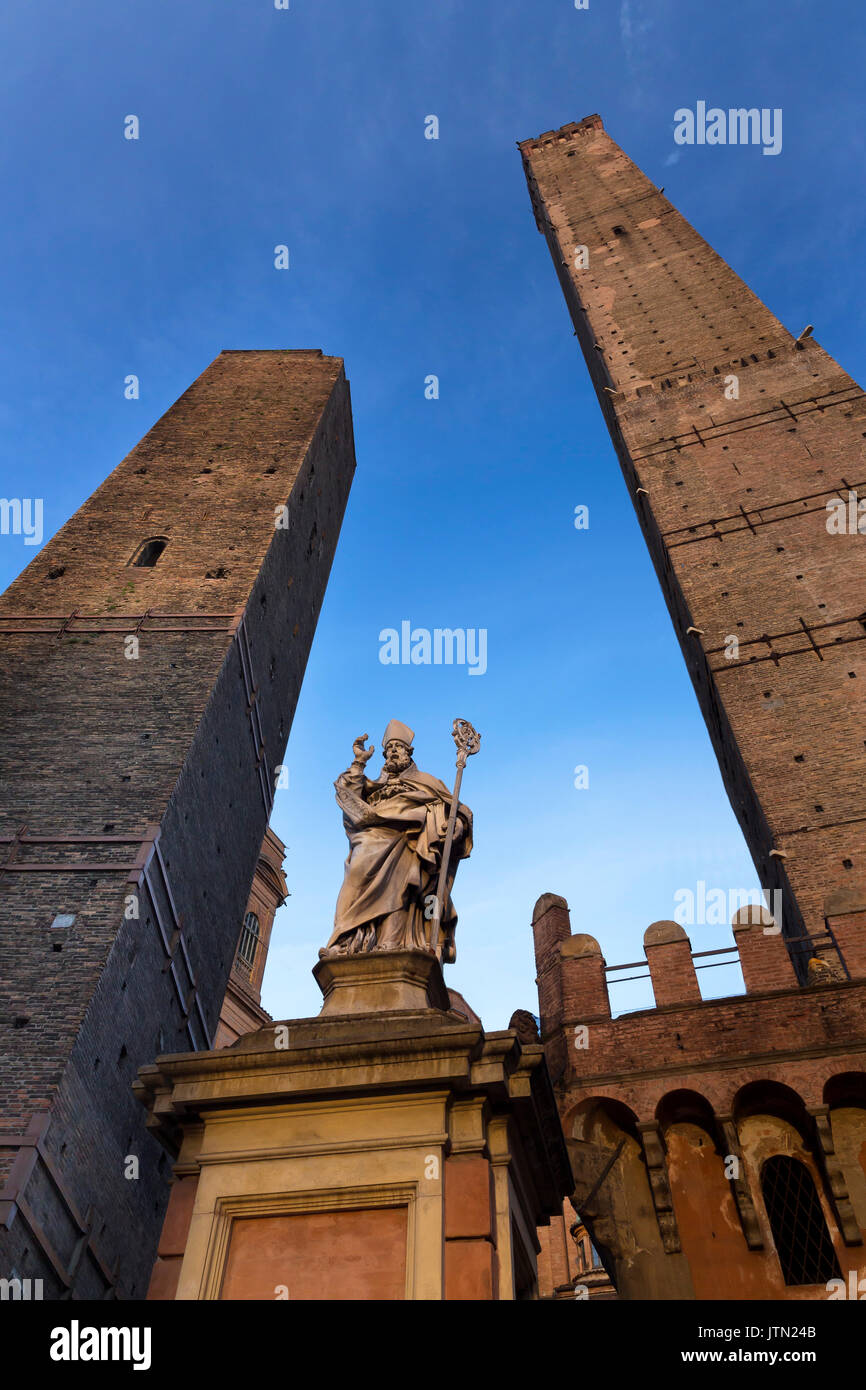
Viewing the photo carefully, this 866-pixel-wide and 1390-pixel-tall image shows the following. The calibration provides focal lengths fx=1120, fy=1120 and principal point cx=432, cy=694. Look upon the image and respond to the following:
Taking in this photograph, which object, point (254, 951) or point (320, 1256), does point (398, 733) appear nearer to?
point (320, 1256)

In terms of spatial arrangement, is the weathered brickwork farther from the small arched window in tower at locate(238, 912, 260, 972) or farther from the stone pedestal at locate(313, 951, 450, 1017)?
the small arched window in tower at locate(238, 912, 260, 972)

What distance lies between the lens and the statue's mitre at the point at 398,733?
29.1ft

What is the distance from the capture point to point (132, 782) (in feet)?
46.6

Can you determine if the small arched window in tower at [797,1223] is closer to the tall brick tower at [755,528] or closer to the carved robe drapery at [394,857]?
the tall brick tower at [755,528]

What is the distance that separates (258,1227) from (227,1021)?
66.8 feet

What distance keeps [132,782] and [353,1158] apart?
9163mm

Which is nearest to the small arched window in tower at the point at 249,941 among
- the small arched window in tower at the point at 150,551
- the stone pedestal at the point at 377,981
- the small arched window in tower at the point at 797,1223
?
the small arched window in tower at the point at 150,551

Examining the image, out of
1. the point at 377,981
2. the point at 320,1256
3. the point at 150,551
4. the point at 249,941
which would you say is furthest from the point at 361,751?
the point at 249,941

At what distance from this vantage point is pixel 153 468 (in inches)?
893

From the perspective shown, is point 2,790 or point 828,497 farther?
point 828,497

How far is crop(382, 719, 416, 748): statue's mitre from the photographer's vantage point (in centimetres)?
888

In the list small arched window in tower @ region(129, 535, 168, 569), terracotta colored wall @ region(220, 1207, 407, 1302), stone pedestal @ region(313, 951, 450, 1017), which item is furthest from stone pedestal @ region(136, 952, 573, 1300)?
small arched window in tower @ region(129, 535, 168, 569)

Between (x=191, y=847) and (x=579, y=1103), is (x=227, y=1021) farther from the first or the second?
A: (x=579, y=1103)
